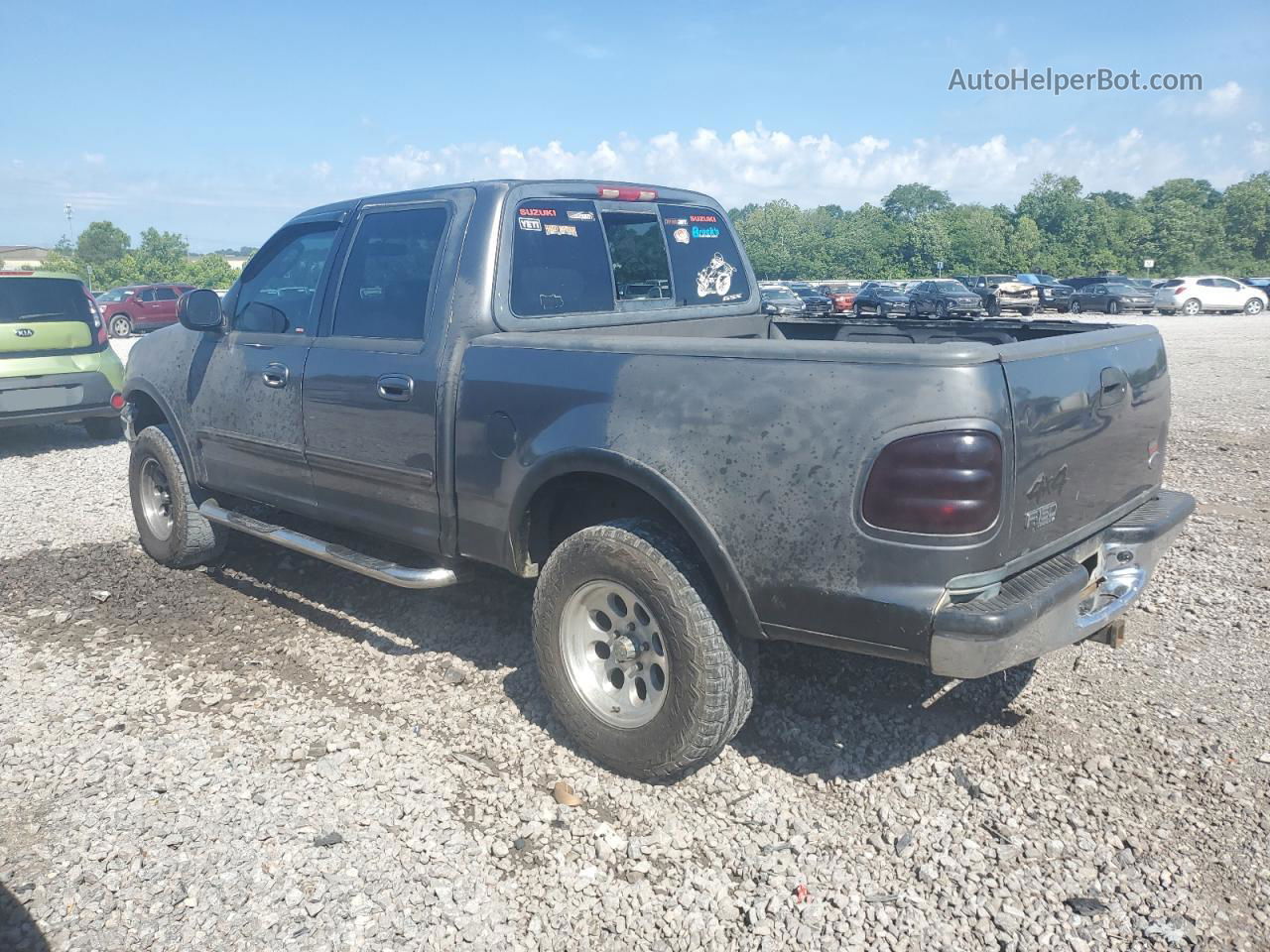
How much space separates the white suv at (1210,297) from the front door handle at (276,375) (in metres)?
38.7

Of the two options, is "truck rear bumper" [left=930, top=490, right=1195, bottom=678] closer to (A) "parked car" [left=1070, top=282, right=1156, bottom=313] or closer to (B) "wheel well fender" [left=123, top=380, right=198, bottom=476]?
(B) "wheel well fender" [left=123, top=380, right=198, bottom=476]

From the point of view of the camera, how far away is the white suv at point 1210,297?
118 feet

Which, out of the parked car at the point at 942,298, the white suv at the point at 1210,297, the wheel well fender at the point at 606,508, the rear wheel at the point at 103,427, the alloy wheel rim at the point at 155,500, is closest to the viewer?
the wheel well fender at the point at 606,508

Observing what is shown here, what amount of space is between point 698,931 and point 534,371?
1.90m

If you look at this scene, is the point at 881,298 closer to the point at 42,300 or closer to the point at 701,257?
the point at 42,300

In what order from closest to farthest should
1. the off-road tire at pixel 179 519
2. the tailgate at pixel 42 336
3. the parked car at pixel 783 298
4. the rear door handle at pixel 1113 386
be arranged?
1. the rear door handle at pixel 1113 386
2. the off-road tire at pixel 179 519
3. the tailgate at pixel 42 336
4. the parked car at pixel 783 298

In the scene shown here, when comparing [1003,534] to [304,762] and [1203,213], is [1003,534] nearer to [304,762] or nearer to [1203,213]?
[304,762]

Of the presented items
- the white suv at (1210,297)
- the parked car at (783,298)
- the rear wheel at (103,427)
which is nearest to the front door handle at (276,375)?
the rear wheel at (103,427)

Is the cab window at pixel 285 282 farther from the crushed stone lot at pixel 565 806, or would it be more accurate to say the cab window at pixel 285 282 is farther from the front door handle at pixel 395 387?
the crushed stone lot at pixel 565 806

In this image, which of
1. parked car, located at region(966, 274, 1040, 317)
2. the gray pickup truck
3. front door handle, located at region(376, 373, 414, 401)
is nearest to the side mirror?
the gray pickup truck

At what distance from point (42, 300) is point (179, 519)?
17.0 feet

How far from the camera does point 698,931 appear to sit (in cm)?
265

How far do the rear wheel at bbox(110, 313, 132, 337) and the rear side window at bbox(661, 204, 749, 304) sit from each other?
Answer: 98.2ft

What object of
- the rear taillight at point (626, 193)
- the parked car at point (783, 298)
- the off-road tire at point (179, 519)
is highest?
the rear taillight at point (626, 193)
